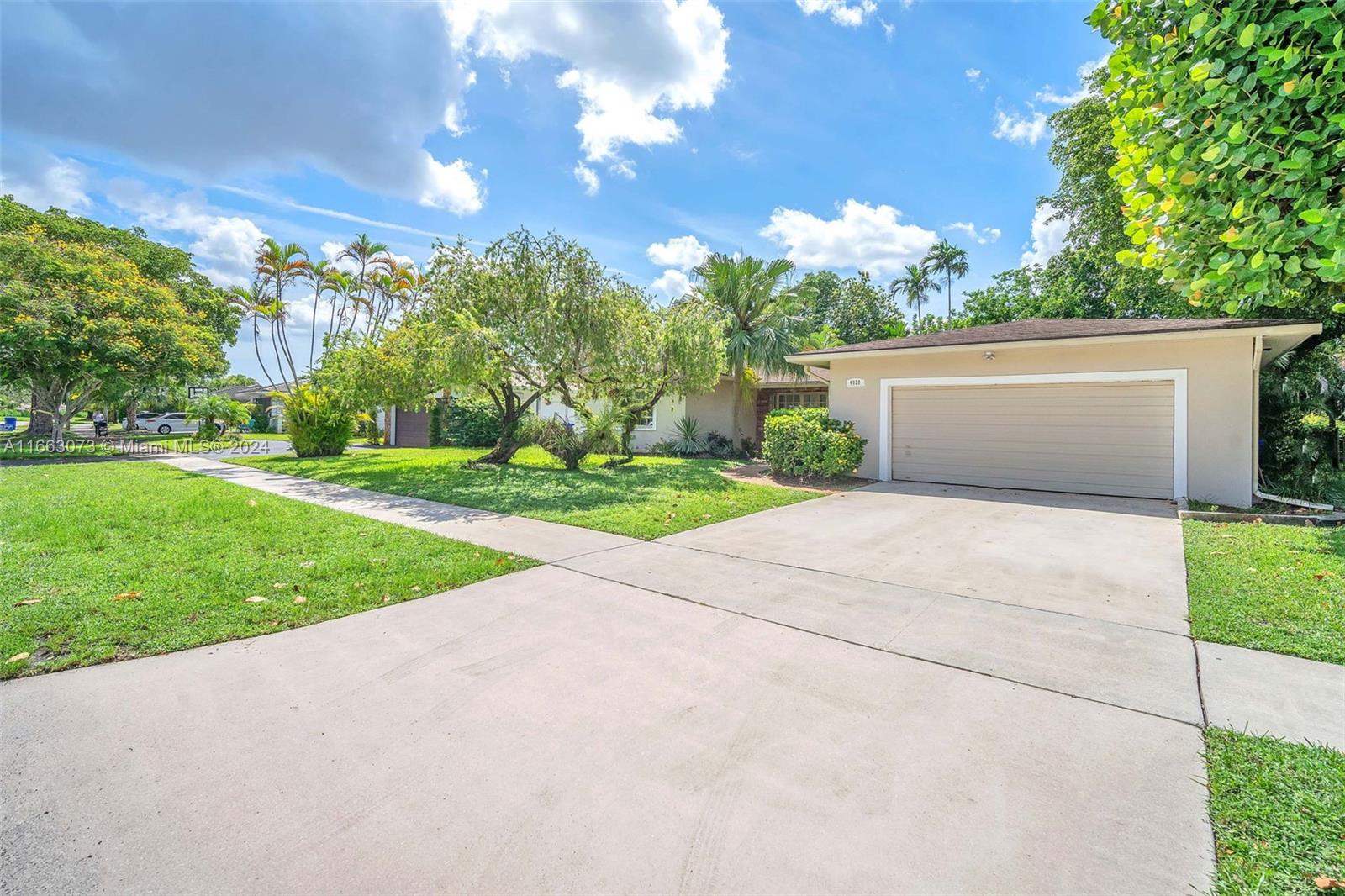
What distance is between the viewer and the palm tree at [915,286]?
35.9 m

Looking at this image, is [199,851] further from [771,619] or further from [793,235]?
[793,235]

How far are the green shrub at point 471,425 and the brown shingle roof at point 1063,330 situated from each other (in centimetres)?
1251

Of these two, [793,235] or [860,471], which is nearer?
[860,471]

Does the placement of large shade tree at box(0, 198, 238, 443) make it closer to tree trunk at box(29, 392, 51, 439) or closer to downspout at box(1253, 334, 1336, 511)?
tree trunk at box(29, 392, 51, 439)

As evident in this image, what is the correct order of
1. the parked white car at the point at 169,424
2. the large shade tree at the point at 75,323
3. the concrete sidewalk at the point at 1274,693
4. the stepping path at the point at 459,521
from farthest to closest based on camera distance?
the parked white car at the point at 169,424 → the large shade tree at the point at 75,323 → the stepping path at the point at 459,521 → the concrete sidewalk at the point at 1274,693

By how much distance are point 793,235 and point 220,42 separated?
16.0m

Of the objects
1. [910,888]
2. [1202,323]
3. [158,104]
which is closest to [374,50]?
[158,104]

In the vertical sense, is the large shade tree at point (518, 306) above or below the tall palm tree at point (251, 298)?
below

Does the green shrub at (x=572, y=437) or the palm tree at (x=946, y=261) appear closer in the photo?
the green shrub at (x=572, y=437)

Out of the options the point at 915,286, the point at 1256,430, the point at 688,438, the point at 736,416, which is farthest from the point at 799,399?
the point at 915,286

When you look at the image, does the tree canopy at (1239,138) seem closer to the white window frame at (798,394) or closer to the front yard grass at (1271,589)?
the front yard grass at (1271,589)

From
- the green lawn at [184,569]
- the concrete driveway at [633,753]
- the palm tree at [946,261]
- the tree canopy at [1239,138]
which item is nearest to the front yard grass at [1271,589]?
the concrete driveway at [633,753]

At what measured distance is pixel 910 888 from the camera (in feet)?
5.63

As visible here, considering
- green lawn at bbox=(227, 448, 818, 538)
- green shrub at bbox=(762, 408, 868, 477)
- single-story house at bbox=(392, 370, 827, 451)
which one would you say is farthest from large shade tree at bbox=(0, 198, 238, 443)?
green shrub at bbox=(762, 408, 868, 477)
